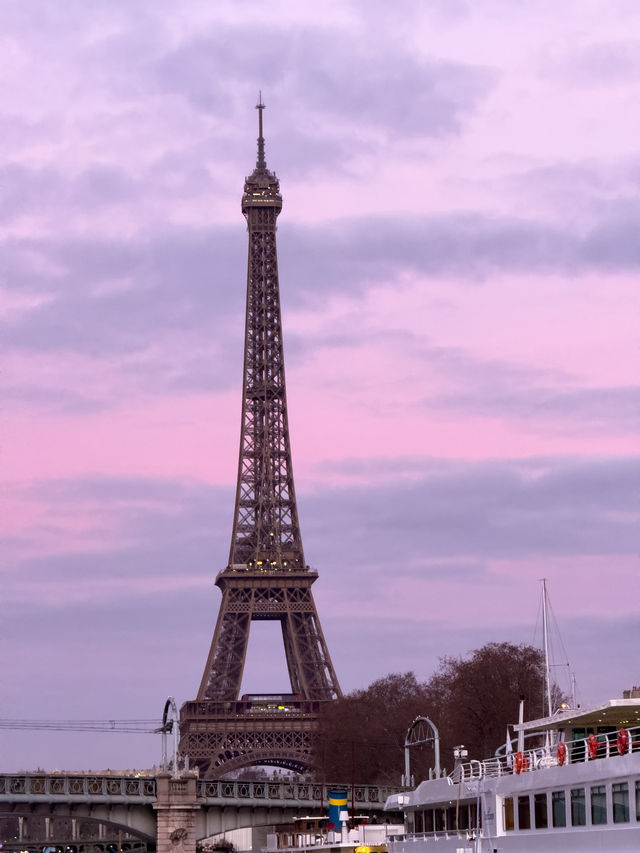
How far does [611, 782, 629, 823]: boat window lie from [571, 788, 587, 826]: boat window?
1838 millimetres

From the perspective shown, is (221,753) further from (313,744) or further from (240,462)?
(240,462)

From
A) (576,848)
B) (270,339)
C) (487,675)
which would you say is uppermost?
(270,339)

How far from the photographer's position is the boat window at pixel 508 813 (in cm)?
5219

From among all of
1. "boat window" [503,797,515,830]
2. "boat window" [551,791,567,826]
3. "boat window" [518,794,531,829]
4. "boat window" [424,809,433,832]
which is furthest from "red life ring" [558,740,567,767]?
"boat window" [424,809,433,832]

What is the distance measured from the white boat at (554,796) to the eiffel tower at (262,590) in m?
96.2

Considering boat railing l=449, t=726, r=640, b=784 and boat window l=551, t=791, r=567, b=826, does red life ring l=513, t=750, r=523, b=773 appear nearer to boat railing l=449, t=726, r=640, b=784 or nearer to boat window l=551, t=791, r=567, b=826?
boat railing l=449, t=726, r=640, b=784

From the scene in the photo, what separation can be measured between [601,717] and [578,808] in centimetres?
360

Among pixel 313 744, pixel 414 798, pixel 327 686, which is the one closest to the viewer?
pixel 414 798

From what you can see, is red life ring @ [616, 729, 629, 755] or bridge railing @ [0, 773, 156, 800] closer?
red life ring @ [616, 729, 629, 755]

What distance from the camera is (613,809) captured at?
45375 millimetres

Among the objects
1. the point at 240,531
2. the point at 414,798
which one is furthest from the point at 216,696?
the point at 414,798

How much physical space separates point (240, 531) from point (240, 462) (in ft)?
27.4

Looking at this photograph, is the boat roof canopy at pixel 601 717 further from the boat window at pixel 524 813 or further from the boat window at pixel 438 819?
the boat window at pixel 438 819

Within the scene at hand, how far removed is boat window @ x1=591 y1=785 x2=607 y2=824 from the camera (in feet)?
151
